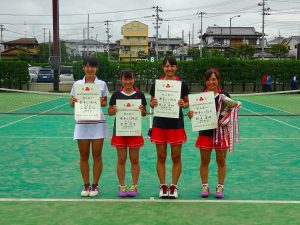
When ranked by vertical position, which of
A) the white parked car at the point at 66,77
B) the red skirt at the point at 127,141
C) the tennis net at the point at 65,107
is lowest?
the tennis net at the point at 65,107

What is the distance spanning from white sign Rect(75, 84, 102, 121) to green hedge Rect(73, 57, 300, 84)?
26.6 m

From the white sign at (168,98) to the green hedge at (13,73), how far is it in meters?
28.2

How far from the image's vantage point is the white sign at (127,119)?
5773mm

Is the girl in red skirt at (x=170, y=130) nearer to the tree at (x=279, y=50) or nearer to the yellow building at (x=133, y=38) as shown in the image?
the tree at (x=279, y=50)

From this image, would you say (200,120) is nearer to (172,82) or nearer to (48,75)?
(172,82)

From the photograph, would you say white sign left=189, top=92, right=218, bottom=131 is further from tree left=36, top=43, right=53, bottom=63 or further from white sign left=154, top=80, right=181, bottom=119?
tree left=36, top=43, right=53, bottom=63

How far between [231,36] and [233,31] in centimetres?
178

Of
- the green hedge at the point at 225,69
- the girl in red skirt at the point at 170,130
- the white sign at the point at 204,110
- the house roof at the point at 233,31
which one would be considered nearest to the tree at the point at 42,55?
the house roof at the point at 233,31

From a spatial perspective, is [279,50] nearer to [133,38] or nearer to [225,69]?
[225,69]

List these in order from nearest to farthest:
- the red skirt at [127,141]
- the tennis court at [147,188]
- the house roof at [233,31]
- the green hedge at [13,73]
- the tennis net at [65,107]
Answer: the tennis court at [147,188], the red skirt at [127,141], the tennis net at [65,107], the green hedge at [13,73], the house roof at [233,31]

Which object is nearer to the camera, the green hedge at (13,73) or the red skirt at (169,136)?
the red skirt at (169,136)

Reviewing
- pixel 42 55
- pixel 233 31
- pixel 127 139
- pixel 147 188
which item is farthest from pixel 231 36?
pixel 127 139

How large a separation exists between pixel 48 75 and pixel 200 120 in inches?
1394

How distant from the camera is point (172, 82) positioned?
559 centimetres
